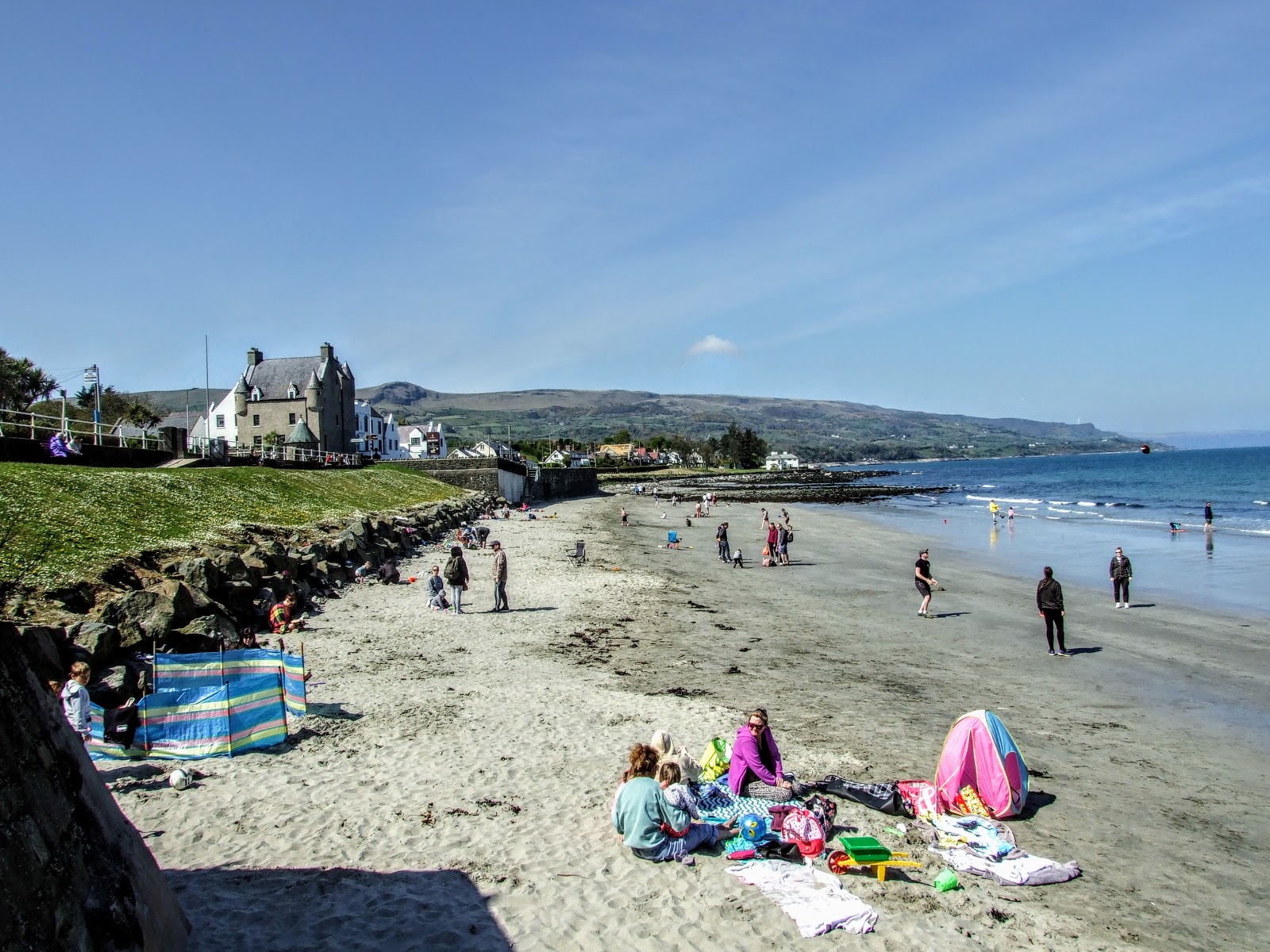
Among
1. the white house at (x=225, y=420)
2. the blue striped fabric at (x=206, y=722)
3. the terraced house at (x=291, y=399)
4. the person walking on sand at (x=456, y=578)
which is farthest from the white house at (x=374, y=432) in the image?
the blue striped fabric at (x=206, y=722)

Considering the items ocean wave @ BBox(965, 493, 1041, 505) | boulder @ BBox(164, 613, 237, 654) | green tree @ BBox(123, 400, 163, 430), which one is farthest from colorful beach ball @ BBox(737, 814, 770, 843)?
green tree @ BBox(123, 400, 163, 430)

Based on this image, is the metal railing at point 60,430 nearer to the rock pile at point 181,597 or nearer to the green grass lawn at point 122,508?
A: the green grass lawn at point 122,508

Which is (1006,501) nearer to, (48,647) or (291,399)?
(291,399)

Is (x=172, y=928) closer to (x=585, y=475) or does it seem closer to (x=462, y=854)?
(x=462, y=854)

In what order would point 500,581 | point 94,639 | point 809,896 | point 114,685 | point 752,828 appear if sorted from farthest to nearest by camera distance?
point 500,581, point 94,639, point 114,685, point 752,828, point 809,896

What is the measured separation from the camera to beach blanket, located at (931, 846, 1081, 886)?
298 inches

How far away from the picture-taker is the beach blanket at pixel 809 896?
22.2ft

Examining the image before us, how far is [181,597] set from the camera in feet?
41.7

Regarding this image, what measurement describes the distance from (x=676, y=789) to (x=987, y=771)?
11.8ft

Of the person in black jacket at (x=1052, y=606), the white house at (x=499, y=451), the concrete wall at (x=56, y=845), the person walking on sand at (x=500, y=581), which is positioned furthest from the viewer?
the white house at (x=499, y=451)

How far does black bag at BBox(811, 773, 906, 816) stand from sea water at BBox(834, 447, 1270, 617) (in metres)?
18.5

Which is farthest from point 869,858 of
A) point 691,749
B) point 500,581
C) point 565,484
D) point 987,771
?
point 565,484

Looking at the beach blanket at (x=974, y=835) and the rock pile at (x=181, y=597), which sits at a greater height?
the rock pile at (x=181, y=597)

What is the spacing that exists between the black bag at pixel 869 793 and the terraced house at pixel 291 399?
6535 centimetres
